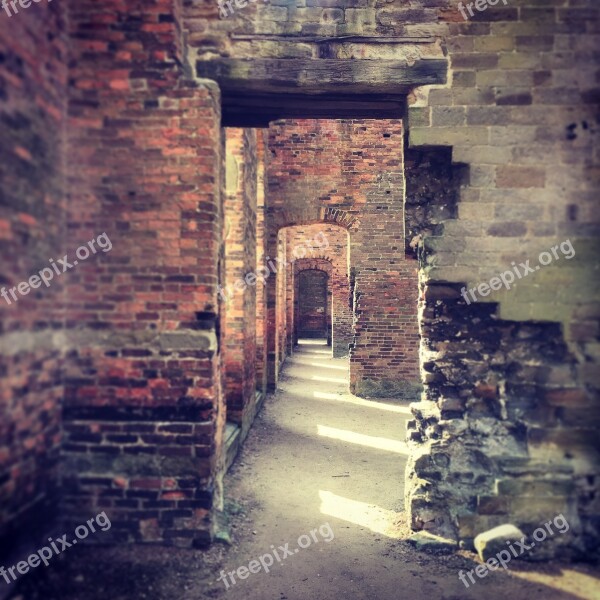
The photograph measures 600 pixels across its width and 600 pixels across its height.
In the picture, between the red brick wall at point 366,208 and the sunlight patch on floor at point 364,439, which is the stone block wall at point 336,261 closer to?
the red brick wall at point 366,208

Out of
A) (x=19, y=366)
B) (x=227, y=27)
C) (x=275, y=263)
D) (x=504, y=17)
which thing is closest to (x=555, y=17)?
(x=504, y=17)

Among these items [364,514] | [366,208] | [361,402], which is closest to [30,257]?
[364,514]

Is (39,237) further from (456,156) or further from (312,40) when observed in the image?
(456,156)

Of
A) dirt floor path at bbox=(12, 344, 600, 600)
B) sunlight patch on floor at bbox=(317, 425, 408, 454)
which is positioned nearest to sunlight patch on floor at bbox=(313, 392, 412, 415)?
sunlight patch on floor at bbox=(317, 425, 408, 454)

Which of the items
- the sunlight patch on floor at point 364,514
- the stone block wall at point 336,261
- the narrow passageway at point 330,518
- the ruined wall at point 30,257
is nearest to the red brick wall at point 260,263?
the narrow passageway at point 330,518

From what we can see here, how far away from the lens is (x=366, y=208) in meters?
9.19

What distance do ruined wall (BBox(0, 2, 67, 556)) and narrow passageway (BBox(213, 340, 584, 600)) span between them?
5.06 feet

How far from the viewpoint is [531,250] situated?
359 centimetres

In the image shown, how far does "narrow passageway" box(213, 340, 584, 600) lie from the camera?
9.98ft

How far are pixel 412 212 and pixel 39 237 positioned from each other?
Answer: 2994 millimetres

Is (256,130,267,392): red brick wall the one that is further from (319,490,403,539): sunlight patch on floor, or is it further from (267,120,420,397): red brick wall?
(319,490,403,539): sunlight patch on floor

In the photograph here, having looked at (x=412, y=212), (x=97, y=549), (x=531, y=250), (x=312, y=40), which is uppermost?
(x=312, y=40)

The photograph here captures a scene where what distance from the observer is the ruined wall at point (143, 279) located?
3.44 metres

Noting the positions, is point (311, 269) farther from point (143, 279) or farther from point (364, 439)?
point (143, 279)
